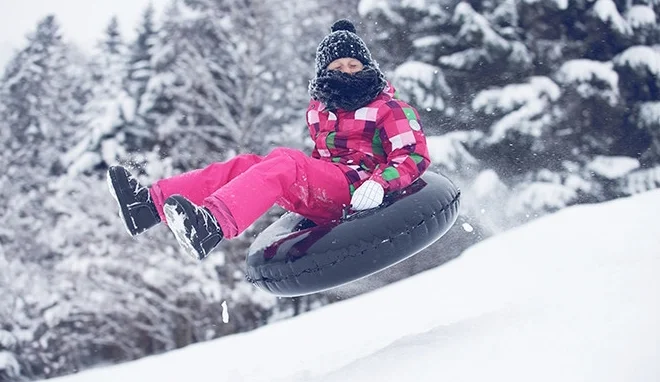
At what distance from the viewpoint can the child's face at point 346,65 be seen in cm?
306

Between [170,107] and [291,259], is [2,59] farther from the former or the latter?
[291,259]

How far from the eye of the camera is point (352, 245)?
2529 millimetres

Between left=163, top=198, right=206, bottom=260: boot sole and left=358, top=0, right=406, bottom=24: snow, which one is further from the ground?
left=163, top=198, right=206, bottom=260: boot sole

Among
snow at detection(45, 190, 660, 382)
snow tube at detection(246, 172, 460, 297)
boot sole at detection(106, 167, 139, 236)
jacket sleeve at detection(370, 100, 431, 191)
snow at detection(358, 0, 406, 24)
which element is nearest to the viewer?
snow at detection(45, 190, 660, 382)

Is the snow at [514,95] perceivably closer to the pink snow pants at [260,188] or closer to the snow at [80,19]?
the pink snow pants at [260,188]

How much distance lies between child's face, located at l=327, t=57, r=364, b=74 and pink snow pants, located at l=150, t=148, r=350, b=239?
611 millimetres

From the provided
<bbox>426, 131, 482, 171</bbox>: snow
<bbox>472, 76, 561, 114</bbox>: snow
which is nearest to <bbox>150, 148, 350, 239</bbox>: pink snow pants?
<bbox>426, 131, 482, 171</bbox>: snow

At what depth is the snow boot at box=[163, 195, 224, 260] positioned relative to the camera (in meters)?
2.06

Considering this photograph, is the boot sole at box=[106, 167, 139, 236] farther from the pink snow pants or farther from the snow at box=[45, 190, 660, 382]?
the snow at box=[45, 190, 660, 382]

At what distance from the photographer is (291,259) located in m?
2.62

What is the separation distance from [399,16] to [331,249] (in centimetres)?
640

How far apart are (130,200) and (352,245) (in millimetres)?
963

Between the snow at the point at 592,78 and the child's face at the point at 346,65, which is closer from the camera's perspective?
the child's face at the point at 346,65

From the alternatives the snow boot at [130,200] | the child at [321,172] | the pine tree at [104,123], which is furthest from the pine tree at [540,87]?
the snow boot at [130,200]
